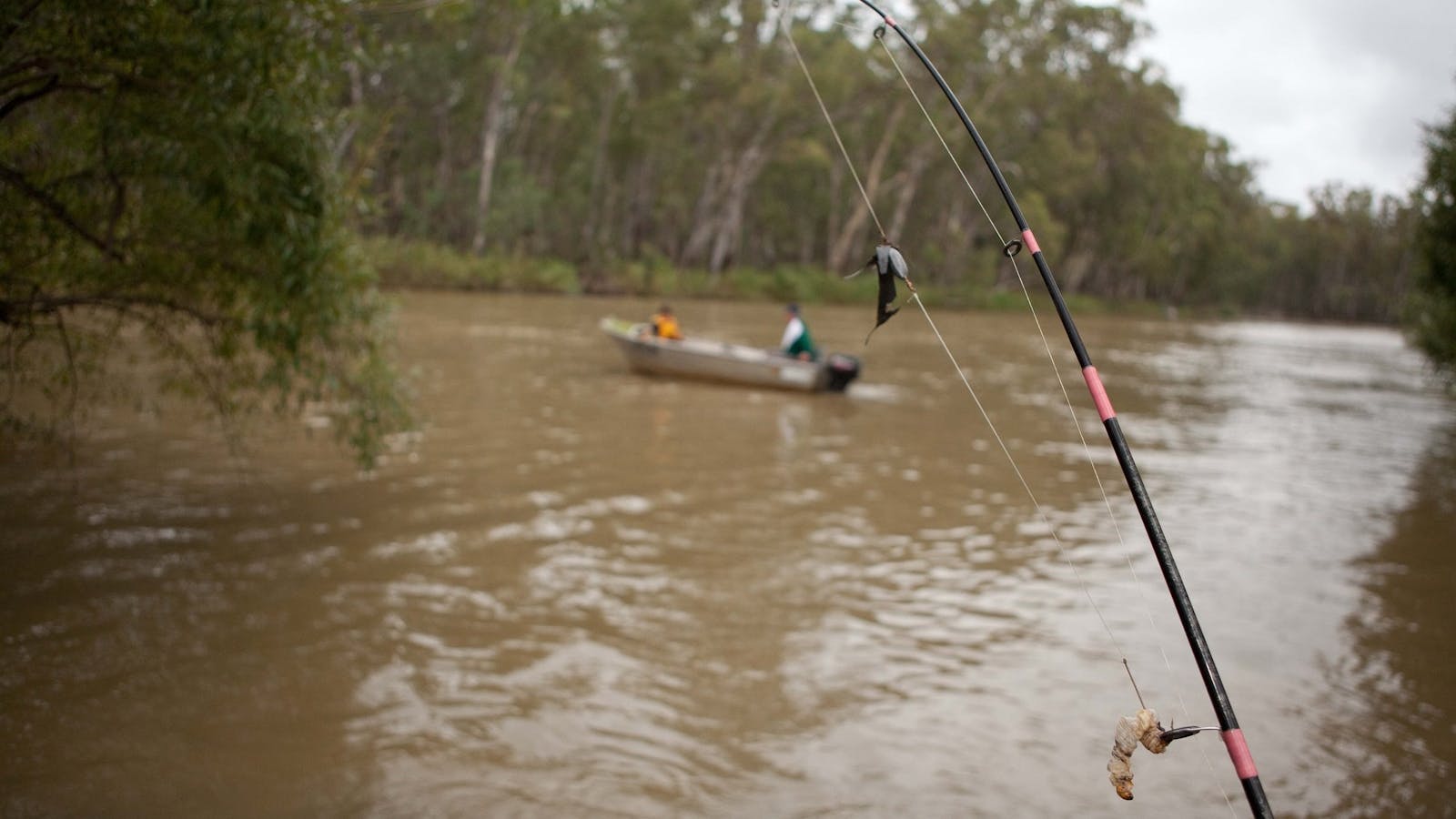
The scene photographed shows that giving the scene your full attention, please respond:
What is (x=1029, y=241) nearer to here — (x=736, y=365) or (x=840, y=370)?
(x=840, y=370)

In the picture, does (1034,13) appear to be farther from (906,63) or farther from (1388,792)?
(1388,792)

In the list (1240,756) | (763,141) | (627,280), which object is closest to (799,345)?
(1240,756)

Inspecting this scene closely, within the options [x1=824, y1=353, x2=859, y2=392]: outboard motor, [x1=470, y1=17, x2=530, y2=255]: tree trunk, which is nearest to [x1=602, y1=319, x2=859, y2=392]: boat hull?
[x1=824, y1=353, x2=859, y2=392]: outboard motor

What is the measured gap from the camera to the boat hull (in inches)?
755

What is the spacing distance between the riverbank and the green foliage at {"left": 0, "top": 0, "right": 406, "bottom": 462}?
22096 mm

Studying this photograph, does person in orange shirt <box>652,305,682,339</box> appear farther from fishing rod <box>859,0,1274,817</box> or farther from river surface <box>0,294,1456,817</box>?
fishing rod <box>859,0,1274,817</box>

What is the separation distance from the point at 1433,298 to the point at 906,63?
29772 mm

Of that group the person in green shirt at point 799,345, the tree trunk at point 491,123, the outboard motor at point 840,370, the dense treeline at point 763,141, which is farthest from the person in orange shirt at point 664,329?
the tree trunk at point 491,123

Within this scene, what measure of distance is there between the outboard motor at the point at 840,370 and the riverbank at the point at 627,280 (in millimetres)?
11842

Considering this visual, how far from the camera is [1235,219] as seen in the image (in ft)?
288

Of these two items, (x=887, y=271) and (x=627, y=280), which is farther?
(x=627, y=280)

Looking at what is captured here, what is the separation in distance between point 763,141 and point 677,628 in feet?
150

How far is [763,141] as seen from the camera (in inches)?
2020

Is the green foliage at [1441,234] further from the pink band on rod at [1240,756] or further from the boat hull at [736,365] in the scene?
the pink band on rod at [1240,756]
